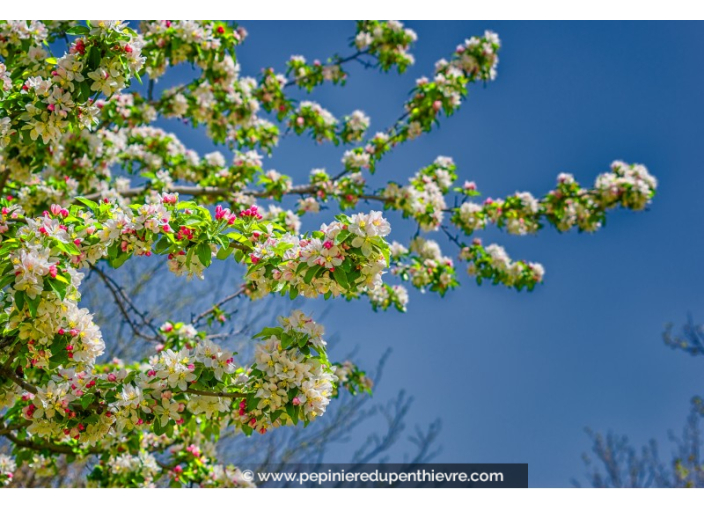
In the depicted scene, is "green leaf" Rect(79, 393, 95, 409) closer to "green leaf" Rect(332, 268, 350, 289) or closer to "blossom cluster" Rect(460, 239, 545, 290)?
"green leaf" Rect(332, 268, 350, 289)

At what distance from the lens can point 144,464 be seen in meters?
3.47

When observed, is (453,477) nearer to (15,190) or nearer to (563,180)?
(563,180)

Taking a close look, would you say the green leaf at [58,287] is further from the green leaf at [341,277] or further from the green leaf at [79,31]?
the green leaf at [79,31]

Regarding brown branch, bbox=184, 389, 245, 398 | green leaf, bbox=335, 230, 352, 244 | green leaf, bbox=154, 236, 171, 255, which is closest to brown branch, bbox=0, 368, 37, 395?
brown branch, bbox=184, 389, 245, 398

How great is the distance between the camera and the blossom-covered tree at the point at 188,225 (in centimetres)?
187

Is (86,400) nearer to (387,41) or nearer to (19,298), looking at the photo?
(19,298)

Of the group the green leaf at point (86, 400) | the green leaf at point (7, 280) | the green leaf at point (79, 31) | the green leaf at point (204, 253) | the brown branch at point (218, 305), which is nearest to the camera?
the green leaf at point (7, 280)

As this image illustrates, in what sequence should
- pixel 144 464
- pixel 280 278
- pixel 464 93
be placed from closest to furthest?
pixel 280 278
pixel 144 464
pixel 464 93

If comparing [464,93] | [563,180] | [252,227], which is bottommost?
[252,227]

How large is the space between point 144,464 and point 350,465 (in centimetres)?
369

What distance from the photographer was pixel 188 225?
192 centimetres

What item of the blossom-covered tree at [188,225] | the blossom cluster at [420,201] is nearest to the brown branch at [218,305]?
the blossom-covered tree at [188,225]

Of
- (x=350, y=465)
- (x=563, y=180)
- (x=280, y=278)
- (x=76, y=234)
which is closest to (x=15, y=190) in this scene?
(x=76, y=234)

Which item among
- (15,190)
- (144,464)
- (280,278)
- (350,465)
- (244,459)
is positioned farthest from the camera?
(244,459)
